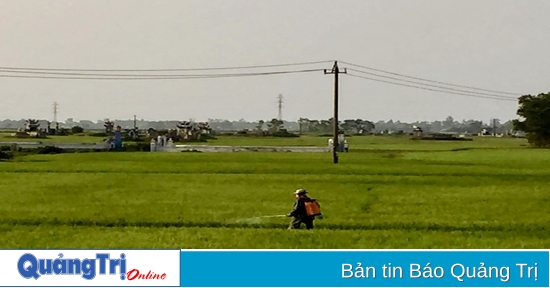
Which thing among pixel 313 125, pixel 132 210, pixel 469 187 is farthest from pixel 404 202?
pixel 313 125

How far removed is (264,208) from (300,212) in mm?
7032

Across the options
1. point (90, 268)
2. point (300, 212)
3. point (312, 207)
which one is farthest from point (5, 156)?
point (90, 268)

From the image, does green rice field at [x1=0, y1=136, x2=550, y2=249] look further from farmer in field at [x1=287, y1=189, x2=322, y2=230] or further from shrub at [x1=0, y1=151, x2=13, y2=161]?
shrub at [x1=0, y1=151, x2=13, y2=161]

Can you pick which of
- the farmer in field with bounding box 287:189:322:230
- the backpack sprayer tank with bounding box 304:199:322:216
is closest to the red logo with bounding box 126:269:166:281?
the farmer in field with bounding box 287:189:322:230

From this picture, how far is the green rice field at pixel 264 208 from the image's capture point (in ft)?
62.1

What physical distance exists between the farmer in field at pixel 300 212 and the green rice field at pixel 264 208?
0.32m

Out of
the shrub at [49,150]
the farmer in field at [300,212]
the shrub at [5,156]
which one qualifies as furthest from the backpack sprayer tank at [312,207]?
the shrub at [49,150]

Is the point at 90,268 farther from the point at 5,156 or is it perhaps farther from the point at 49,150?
the point at 49,150

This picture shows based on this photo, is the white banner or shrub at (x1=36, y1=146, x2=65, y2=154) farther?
shrub at (x1=36, y1=146, x2=65, y2=154)

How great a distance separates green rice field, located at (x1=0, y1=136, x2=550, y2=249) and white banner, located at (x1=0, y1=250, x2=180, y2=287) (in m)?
4.77

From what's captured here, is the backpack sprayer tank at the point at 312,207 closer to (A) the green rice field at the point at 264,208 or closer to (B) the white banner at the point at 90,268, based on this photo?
(A) the green rice field at the point at 264,208

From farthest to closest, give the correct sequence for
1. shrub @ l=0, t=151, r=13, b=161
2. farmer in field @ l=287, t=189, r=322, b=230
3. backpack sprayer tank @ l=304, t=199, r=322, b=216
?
shrub @ l=0, t=151, r=13, b=161
backpack sprayer tank @ l=304, t=199, r=322, b=216
farmer in field @ l=287, t=189, r=322, b=230

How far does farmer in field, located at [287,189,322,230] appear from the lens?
18.8 m

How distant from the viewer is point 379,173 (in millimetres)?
45625
